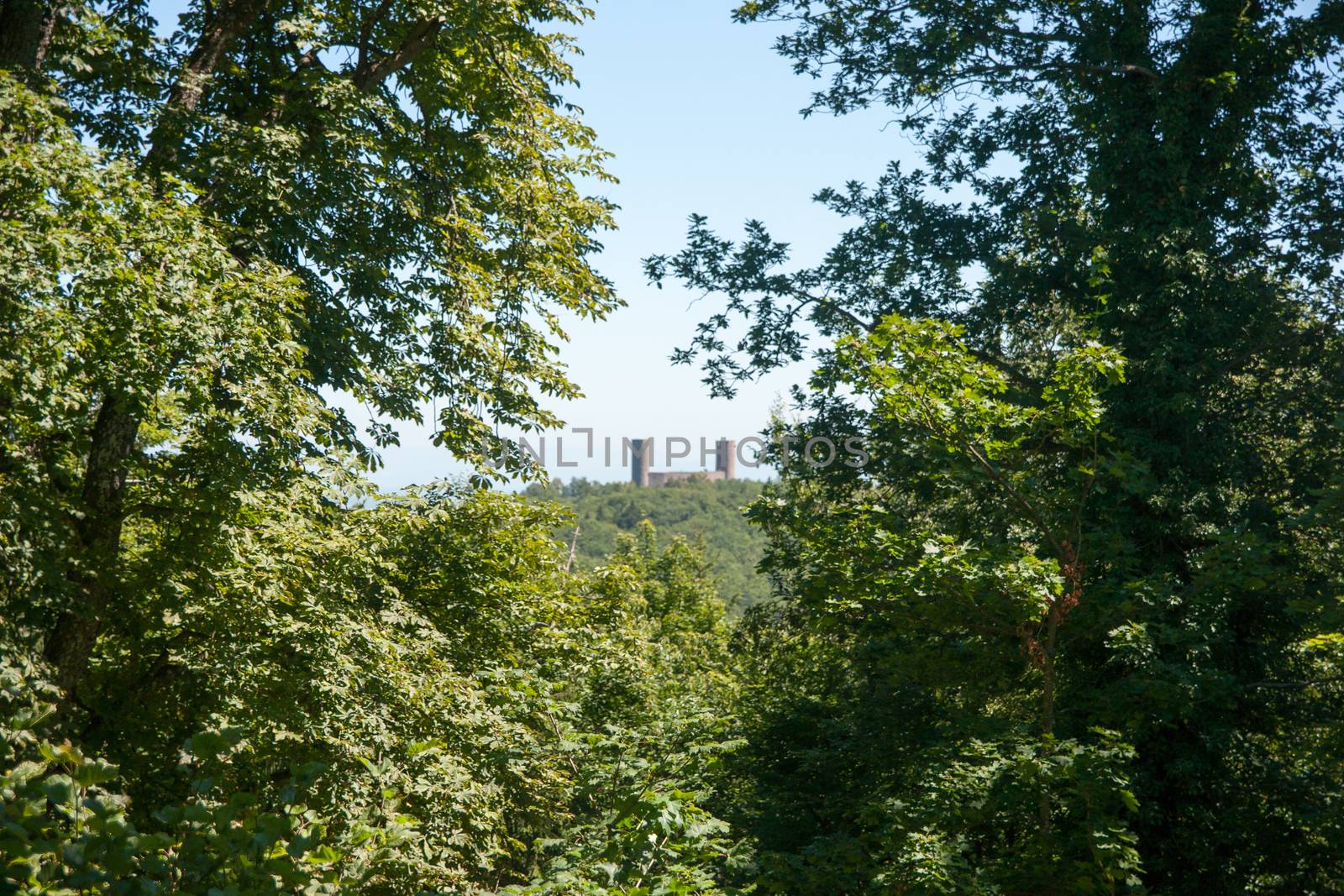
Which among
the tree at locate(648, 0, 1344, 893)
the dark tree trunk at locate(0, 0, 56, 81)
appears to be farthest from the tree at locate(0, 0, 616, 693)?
the tree at locate(648, 0, 1344, 893)

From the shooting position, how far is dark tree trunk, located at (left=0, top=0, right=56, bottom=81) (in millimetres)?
7426

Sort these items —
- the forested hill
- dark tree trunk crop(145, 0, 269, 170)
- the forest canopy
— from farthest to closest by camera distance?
the forested hill → dark tree trunk crop(145, 0, 269, 170) → the forest canopy

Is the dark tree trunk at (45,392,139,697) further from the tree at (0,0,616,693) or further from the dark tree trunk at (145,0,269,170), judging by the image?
the dark tree trunk at (145,0,269,170)

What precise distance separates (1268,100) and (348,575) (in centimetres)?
1101

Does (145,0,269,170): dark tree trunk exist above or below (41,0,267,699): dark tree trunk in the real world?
above

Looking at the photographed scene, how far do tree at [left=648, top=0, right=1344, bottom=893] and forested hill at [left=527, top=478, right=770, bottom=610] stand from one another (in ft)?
202

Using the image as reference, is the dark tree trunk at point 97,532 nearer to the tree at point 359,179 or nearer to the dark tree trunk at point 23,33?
the tree at point 359,179

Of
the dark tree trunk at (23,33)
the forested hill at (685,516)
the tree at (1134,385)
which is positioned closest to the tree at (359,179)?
the dark tree trunk at (23,33)

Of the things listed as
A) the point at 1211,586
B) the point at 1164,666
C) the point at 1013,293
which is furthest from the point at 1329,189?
the point at 1164,666

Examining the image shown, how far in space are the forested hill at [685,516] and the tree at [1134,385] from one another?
61669 millimetres

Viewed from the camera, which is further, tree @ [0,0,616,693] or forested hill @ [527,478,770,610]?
forested hill @ [527,478,770,610]

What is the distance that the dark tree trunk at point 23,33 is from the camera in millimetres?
7426

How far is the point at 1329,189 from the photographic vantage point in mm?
11156

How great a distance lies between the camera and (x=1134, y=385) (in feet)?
34.2
